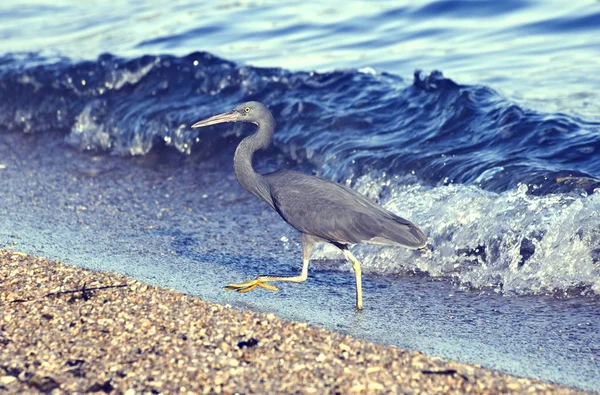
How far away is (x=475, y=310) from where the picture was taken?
555cm

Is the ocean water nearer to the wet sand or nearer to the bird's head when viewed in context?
the wet sand

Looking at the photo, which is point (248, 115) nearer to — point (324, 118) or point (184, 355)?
point (184, 355)

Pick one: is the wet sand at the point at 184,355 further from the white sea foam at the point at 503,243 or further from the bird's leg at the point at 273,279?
the white sea foam at the point at 503,243

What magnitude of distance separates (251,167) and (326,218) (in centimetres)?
87

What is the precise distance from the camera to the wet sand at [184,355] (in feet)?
12.7

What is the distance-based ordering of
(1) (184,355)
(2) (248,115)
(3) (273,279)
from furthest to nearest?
(2) (248,115) < (3) (273,279) < (1) (184,355)

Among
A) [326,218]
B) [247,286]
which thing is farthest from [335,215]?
[247,286]

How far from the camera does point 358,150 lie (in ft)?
28.6

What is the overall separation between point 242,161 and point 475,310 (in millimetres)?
1957

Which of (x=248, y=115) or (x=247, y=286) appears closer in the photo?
(x=247, y=286)

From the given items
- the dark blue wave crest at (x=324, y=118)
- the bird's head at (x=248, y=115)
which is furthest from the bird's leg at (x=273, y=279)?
the dark blue wave crest at (x=324, y=118)

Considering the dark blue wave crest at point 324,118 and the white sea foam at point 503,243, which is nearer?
the white sea foam at point 503,243

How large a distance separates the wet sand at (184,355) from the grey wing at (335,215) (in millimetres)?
1121

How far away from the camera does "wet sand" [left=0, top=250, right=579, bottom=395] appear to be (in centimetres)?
387
